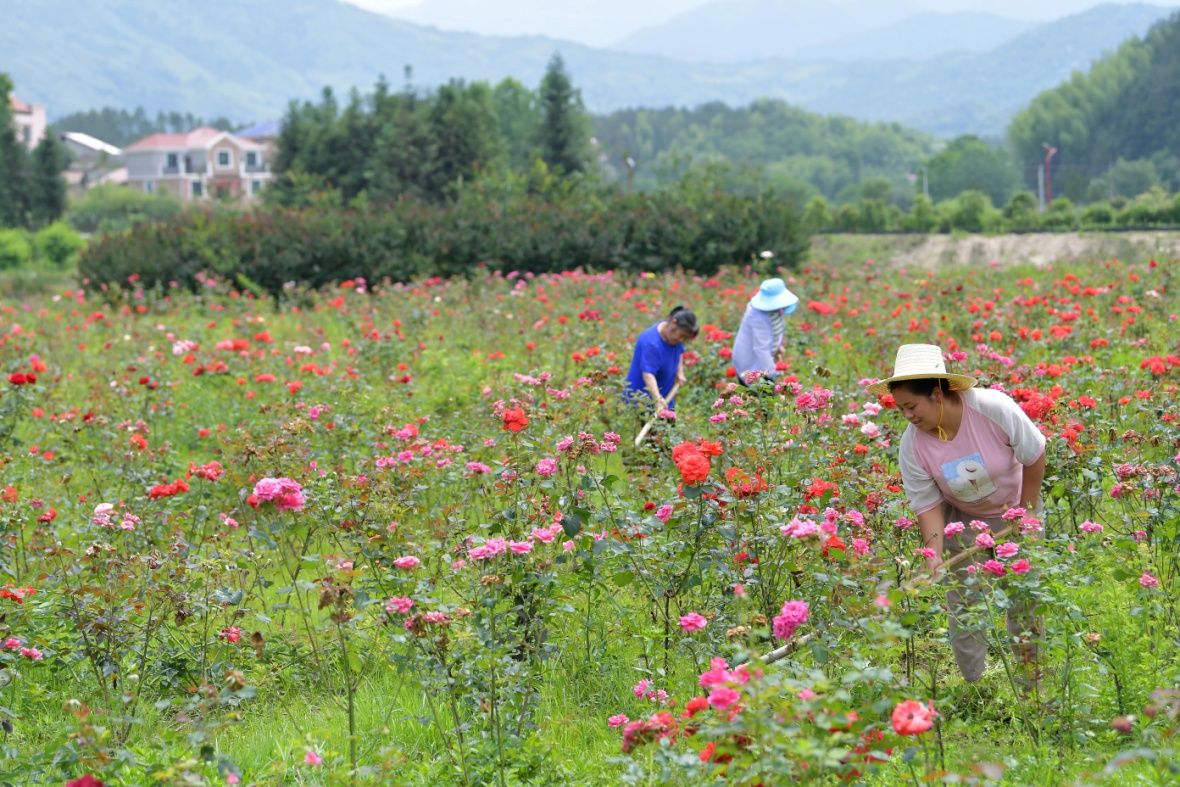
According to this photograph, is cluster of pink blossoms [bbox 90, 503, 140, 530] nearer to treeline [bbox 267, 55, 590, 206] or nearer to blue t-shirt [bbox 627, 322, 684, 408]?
blue t-shirt [bbox 627, 322, 684, 408]

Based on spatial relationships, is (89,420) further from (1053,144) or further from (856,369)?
(1053,144)

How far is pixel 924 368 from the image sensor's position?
4.27 meters

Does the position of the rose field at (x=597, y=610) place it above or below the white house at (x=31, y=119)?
below

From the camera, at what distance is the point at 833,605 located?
4164 millimetres

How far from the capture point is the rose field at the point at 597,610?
3.51 meters

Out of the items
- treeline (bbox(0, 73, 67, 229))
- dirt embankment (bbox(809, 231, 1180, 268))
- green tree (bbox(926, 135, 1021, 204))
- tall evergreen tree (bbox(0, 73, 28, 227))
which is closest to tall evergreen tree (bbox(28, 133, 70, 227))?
treeline (bbox(0, 73, 67, 229))

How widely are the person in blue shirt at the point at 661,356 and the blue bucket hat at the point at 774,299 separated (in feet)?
1.67

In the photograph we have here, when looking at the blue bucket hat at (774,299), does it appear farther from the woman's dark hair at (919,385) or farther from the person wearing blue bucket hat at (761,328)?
the woman's dark hair at (919,385)

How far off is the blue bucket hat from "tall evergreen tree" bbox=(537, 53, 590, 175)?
43.5 meters

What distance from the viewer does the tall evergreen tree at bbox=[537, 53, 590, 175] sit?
5147 centimetres

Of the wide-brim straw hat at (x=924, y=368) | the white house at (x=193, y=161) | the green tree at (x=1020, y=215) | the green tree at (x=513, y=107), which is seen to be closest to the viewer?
the wide-brim straw hat at (x=924, y=368)

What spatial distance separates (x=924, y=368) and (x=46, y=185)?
63129mm

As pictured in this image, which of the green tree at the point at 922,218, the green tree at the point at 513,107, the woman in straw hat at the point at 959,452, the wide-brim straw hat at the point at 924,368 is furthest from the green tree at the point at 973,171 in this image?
the wide-brim straw hat at the point at 924,368

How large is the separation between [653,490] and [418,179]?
1542 inches
